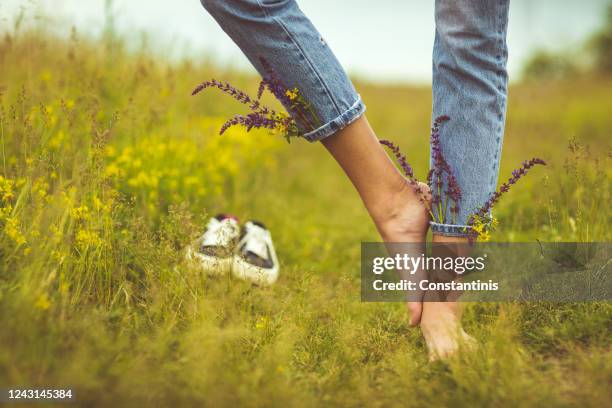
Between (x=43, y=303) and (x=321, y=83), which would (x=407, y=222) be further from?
(x=43, y=303)

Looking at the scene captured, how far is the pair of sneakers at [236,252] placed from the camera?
180 centimetres

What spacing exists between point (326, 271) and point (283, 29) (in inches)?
51.4

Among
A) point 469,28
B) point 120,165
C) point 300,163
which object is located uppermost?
point 300,163

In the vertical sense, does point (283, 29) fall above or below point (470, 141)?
above

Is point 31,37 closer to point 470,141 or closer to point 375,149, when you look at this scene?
point 375,149

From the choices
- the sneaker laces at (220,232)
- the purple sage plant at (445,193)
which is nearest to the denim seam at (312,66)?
the purple sage plant at (445,193)

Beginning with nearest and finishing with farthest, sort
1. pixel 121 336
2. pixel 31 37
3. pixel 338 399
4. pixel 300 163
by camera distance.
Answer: pixel 338 399
pixel 121 336
pixel 31 37
pixel 300 163

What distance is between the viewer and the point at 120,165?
243cm

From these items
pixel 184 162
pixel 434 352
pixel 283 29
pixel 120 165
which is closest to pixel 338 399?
pixel 434 352

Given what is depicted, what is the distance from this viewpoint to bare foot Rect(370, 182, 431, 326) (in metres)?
1.61

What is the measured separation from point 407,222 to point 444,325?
0.33m

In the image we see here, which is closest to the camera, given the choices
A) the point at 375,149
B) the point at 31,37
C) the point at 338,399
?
the point at 338,399

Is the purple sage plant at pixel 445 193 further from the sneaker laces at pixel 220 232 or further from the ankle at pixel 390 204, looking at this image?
the sneaker laces at pixel 220 232

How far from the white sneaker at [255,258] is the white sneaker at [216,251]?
0.09m
